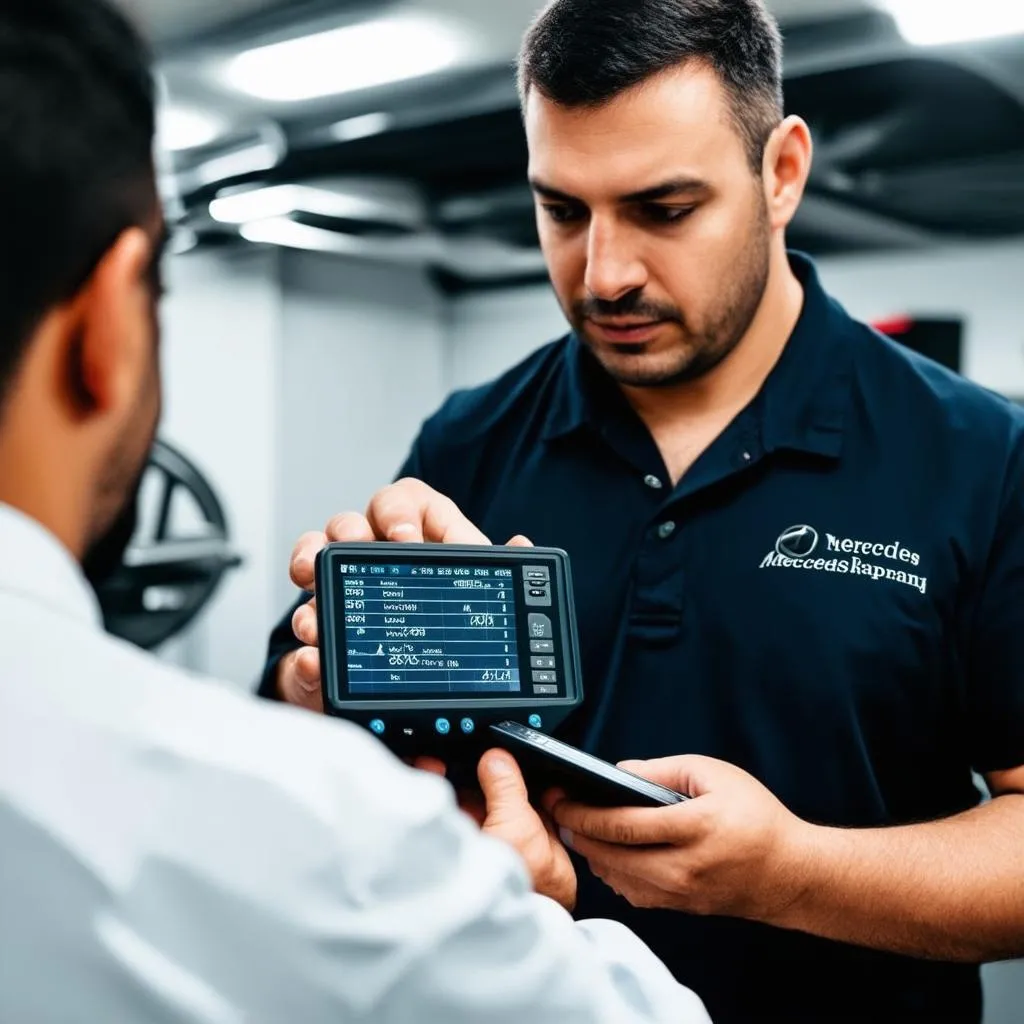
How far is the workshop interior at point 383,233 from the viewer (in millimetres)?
2734

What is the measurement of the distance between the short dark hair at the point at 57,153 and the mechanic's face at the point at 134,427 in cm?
3

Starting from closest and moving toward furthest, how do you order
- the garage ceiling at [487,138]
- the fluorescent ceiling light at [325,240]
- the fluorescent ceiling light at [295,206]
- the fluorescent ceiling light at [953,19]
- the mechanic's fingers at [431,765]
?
1. the mechanic's fingers at [431,765]
2. the fluorescent ceiling light at [953,19]
3. the garage ceiling at [487,138]
4. the fluorescent ceiling light at [295,206]
5. the fluorescent ceiling light at [325,240]

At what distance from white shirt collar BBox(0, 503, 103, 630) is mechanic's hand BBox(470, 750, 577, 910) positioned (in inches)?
15.2

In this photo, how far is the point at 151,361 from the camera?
64cm

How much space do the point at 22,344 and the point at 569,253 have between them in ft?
2.65

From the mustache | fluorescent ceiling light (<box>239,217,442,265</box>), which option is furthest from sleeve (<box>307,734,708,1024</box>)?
fluorescent ceiling light (<box>239,217,442,265</box>)

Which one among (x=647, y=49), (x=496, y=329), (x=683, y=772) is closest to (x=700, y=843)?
(x=683, y=772)

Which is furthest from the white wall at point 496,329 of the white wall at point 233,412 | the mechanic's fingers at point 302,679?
the mechanic's fingers at point 302,679

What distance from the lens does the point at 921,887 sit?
3.51ft

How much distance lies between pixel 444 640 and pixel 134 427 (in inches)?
16.6

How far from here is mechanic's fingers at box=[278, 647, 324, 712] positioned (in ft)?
3.27

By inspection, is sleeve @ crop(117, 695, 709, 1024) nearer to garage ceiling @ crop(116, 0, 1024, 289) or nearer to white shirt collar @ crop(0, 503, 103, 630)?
white shirt collar @ crop(0, 503, 103, 630)

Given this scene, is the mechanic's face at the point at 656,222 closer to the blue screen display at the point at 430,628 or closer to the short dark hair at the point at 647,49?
the short dark hair at the point at 647,49

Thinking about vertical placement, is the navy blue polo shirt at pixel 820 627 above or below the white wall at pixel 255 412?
below
